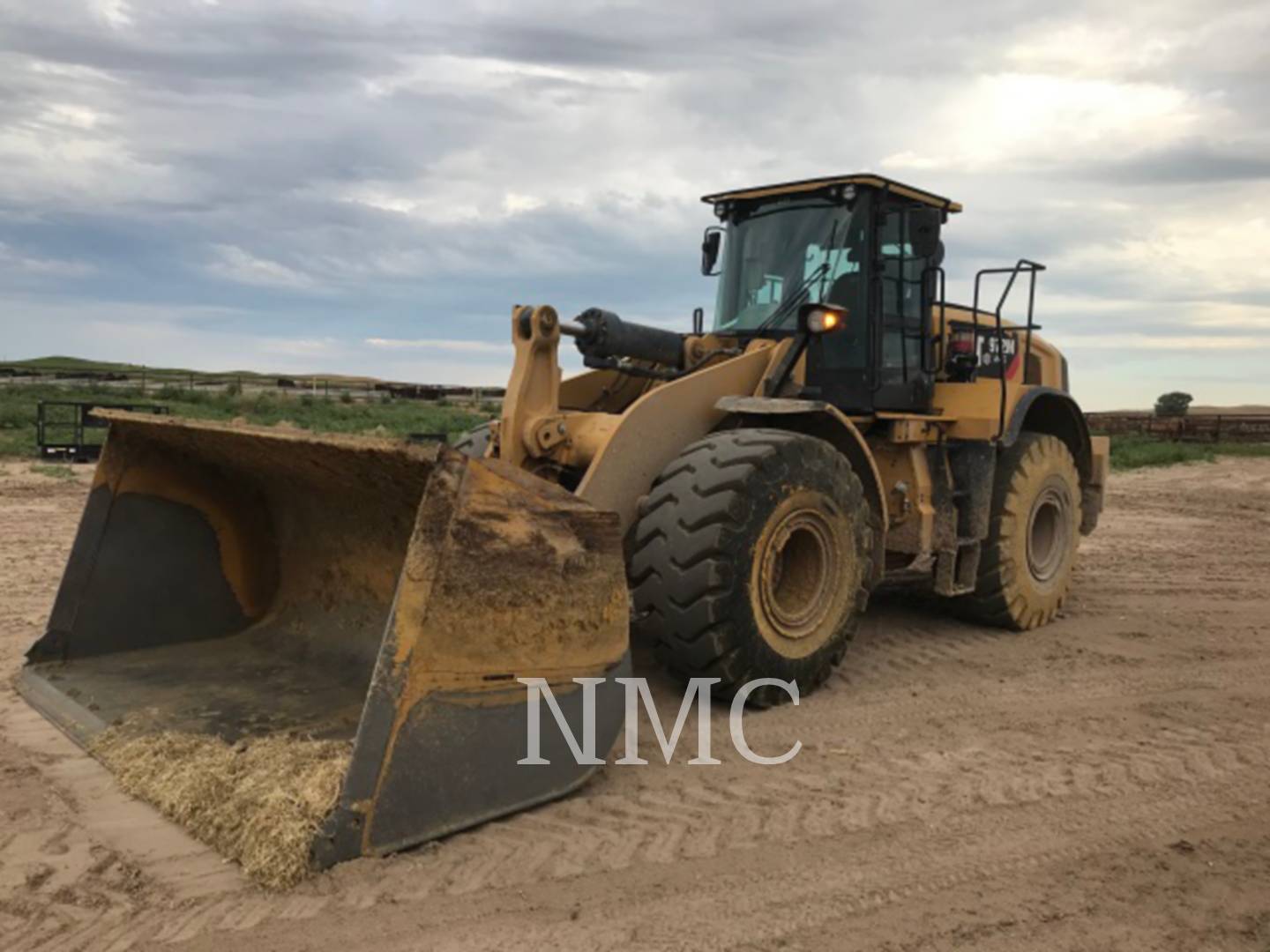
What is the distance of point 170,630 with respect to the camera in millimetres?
5484

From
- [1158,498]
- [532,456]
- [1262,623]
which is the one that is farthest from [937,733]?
[1158,498]

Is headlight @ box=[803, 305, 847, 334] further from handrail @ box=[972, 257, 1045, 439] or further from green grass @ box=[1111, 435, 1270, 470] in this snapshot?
green grass @ box=[1111, 435, 1270, 470]

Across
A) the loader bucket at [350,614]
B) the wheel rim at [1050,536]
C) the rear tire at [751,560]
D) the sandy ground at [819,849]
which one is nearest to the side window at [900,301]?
the rear tire at [751,560]

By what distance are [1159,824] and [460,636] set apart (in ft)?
8.69

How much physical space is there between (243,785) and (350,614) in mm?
1654

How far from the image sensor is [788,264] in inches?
255

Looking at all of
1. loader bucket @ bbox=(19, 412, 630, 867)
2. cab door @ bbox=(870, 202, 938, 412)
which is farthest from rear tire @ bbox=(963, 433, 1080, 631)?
loader bucket @ bbox=(19, 412, 630, 867)

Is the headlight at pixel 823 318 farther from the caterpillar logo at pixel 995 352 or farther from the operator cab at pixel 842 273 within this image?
the caterpillar logo at pixel 995 352

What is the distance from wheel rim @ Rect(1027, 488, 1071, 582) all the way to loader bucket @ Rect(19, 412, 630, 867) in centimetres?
464

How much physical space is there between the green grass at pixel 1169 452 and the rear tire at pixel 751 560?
61.7 feet

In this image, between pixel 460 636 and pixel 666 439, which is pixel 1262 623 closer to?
Answer: pixel 666 439

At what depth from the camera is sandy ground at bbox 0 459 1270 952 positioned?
10.3 feet

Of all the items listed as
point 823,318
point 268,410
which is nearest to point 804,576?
point 823,318

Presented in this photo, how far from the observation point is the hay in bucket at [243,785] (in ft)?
10.9
